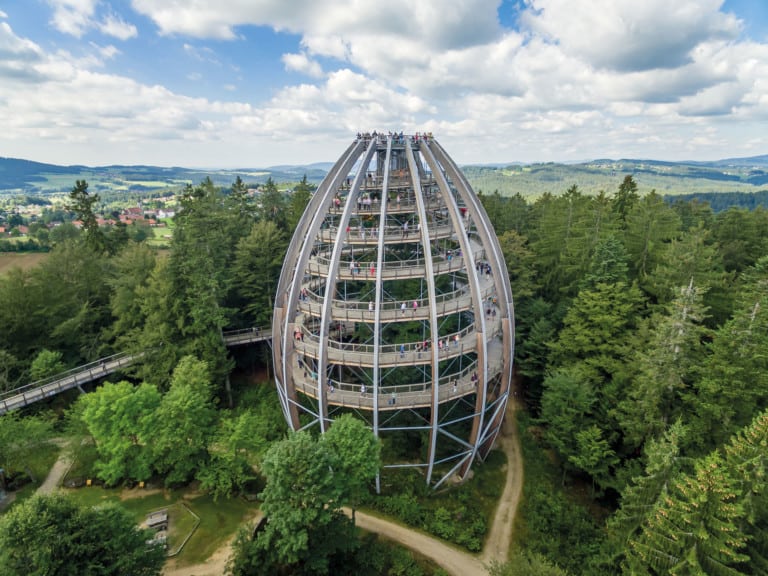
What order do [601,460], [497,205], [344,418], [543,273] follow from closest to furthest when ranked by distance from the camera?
[344,418], [601,460], [543,273], [497,205]

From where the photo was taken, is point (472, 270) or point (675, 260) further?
point (675, 260)

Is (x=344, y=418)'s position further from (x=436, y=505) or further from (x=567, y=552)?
(x=567, y=552)

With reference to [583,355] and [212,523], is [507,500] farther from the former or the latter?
[212,523]

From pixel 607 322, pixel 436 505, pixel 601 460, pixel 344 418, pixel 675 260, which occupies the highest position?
pixel 675 260

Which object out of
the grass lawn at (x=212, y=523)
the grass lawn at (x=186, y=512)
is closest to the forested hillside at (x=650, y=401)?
the grass lawn at (x=212, y=523)

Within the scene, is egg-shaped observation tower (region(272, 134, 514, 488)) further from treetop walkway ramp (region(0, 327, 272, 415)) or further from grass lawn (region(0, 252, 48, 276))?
grass lawn (region(0, 252, 48, 276))

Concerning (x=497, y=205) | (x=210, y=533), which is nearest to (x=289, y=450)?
(x=210, y=533)

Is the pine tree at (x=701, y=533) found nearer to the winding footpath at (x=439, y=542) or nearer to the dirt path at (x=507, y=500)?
the winding footpath at (x=439, y=542)
